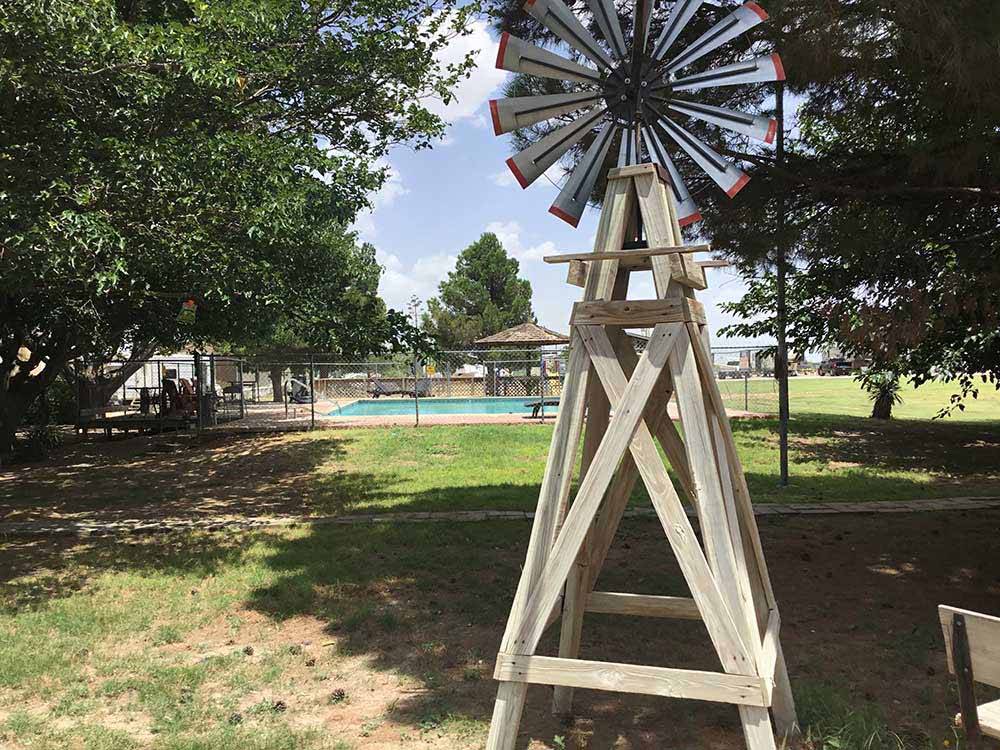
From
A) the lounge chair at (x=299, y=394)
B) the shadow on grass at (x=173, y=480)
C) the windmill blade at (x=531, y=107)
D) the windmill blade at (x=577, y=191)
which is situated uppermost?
the windmill blade at (x=531, y=107)

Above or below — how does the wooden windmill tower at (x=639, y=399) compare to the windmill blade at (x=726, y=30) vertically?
below

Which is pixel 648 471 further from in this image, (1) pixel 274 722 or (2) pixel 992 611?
(2) pixel 992 611

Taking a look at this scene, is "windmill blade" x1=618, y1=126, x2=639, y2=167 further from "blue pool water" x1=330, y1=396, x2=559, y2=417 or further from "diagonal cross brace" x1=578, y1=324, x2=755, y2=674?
"blue pool water" x1=330, y1=396, x2=559, y2=417

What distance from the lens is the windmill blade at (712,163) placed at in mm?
3127

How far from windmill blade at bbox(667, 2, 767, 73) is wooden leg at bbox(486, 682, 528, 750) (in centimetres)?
264

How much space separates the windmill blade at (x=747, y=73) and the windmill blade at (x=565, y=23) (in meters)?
0.41

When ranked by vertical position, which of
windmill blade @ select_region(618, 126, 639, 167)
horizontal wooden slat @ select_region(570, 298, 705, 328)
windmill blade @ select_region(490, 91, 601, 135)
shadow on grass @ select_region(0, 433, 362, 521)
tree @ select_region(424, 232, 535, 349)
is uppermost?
tree @ select_region(424, 232, 535, 349)

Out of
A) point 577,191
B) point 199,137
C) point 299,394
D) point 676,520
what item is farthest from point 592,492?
point 299,394

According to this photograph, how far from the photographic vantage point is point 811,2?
4.08 meters

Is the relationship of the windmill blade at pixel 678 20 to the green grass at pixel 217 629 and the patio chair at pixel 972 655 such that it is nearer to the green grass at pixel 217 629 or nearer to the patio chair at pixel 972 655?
the patio chair at pixel 972 655

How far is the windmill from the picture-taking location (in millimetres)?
3105

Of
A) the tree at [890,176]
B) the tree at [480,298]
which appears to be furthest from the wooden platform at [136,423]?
the tree at [480,298]

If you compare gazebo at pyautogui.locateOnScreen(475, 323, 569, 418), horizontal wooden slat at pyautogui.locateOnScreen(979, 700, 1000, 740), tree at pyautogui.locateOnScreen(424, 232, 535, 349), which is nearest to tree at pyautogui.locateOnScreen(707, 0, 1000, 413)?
horizontal wooden slat at pyautogui.locateOnScreen(979, 700, 1000, 740)

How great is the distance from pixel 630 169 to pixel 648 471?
4.28 feet
